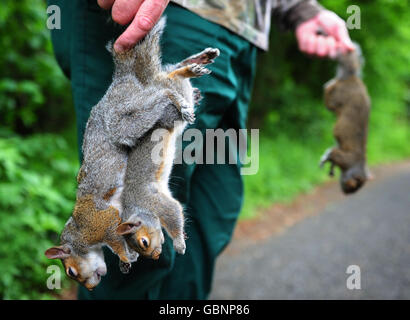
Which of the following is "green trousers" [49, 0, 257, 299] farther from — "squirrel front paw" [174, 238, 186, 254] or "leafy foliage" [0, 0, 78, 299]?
"leafy foliage" [0, 0, 78, 299]

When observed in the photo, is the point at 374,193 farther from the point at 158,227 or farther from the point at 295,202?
the point at 158,227

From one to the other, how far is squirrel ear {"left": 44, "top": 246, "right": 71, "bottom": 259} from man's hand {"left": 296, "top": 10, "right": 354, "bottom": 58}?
1420 mm

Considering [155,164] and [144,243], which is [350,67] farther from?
[144,243]

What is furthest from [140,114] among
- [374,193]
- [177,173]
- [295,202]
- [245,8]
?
[374,193]

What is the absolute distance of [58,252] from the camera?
1.03m

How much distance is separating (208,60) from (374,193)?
697 centimetres

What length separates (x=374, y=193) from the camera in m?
7.35

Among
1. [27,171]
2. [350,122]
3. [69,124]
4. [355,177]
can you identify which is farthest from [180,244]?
[69,124]

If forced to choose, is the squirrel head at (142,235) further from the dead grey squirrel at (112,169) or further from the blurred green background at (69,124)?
the blurred green background at (69,124)

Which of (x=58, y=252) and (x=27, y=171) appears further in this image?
(x=27, y=171)

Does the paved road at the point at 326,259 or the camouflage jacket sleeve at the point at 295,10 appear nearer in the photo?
the camouflage jacket sleeve at the point at 295,10

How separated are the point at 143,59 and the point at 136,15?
0.40 feet

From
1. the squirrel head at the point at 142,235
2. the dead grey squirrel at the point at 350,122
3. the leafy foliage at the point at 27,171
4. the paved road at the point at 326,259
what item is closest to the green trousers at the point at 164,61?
the squirrel head at the point at 142,235

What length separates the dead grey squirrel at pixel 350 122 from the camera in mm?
2514
